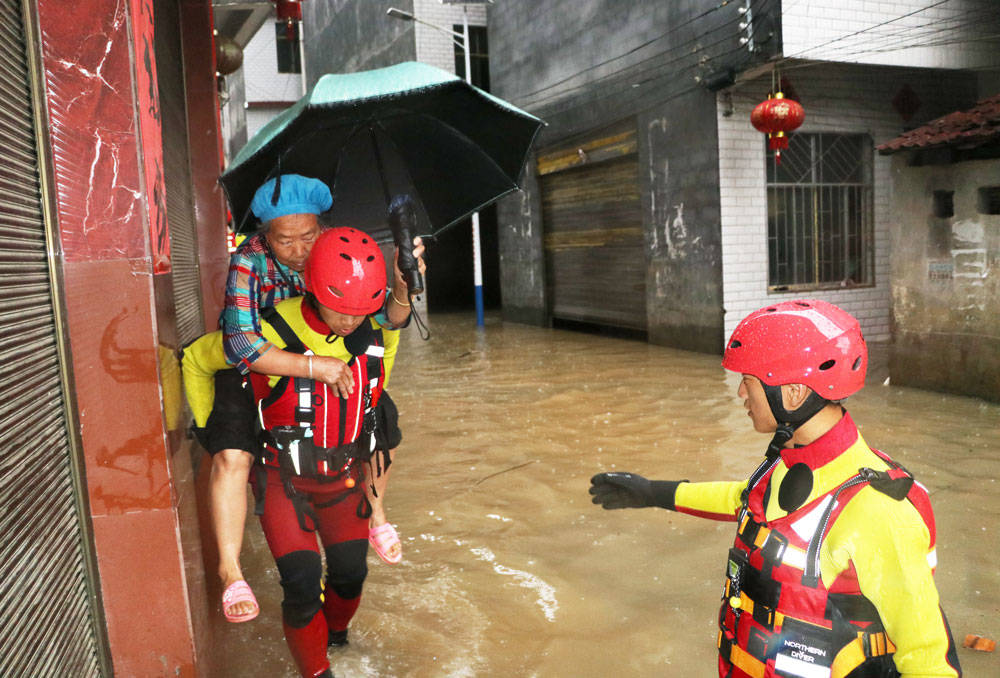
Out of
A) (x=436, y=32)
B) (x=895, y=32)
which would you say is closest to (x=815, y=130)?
(x=895, y=32)

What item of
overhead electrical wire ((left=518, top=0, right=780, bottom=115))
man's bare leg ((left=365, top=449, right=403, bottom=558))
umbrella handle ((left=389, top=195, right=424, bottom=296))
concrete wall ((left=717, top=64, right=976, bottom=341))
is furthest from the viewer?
concrete wall ((left=717, top=64, right=976, bottom=341))

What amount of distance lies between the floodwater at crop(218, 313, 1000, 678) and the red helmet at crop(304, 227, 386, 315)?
165cm

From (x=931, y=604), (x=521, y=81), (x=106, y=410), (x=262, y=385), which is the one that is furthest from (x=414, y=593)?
(x=521, y=81)

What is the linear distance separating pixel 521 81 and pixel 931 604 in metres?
14.8

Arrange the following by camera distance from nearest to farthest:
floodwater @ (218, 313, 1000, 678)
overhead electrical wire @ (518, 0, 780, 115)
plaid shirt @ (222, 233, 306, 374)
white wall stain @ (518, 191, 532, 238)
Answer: plaid shirt @ (222, 233, 306, 374), floodwater @ (218, 313, 1000, 678), overhead electrical wire @ (518, 0, 780, 115), white wall stain @ (518, 191, 532, 238)

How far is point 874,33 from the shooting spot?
9.83m

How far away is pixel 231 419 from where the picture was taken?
2.76 m

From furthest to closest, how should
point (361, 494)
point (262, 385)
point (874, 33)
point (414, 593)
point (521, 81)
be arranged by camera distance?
point (521, 81) < point (874, 33) < point (414, 593) < point (361, 494) < point (262, 385)

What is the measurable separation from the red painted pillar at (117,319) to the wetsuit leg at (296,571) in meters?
0.35

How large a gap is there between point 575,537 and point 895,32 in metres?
8.68

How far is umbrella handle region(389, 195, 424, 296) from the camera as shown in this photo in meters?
2.91

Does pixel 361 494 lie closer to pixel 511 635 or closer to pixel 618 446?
pixel 511 635

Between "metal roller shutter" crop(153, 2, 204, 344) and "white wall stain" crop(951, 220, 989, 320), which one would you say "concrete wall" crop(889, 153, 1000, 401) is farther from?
"metal roller shutter" crop(153, 2, 204, 344)

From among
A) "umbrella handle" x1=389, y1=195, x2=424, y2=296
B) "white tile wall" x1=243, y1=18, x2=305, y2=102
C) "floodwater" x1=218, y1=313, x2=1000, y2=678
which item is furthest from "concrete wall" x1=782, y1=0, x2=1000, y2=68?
"white tile wall" x1=243, y1=18, x2=305, y2=102
